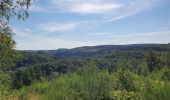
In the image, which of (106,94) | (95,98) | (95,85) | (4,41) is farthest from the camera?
(95,85)

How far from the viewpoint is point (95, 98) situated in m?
45.9

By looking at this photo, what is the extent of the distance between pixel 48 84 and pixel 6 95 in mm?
43395

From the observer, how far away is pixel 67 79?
57344 mm

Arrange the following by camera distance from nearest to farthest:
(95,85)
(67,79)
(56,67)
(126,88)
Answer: (126,88)
(95,85)
(67,79)
(56,67)

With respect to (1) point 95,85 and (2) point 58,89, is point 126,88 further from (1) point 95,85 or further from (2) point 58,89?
(2) point 58,89

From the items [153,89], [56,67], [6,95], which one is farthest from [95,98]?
[56,67]

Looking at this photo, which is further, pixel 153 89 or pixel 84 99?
pixel 84 99

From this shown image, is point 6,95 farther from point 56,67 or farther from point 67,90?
point 56,67

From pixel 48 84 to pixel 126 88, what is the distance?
2045 centimetres

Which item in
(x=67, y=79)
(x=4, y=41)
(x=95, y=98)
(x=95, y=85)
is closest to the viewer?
(x=4, y=41)

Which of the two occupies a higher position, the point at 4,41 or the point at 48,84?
the point at 4,41

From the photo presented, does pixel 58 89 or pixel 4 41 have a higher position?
pixel 4 41

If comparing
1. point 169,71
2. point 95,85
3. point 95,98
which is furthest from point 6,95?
point 169,71

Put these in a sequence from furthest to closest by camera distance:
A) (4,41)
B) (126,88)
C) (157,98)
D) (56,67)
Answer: (56,67), (126,88), (157,98), (4,41)
